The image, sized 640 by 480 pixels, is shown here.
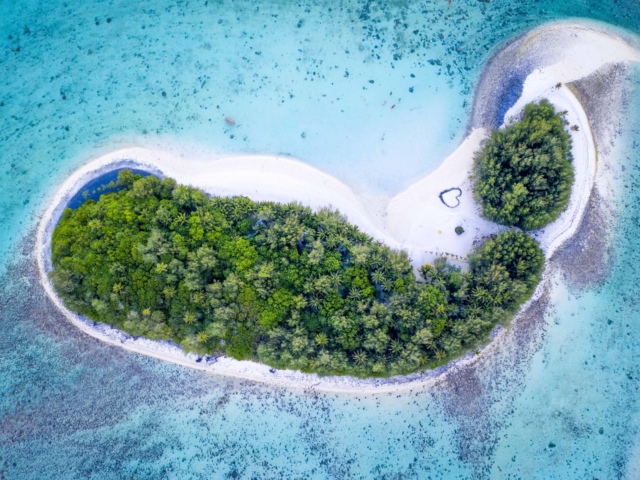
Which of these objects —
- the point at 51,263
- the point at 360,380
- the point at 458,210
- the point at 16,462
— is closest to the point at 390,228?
the point at 458,210

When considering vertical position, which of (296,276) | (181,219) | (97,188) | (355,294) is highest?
(97,188)

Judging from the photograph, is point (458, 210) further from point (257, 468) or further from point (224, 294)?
point (257, 468)

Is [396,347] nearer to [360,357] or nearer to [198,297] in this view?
[360,357]

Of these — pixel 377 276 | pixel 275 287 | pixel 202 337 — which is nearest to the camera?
pixel 202 337

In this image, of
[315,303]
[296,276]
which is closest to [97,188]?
[296,276]

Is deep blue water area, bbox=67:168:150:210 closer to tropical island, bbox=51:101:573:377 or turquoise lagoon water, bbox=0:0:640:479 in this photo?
tropical island, bbox=51:101:573:377

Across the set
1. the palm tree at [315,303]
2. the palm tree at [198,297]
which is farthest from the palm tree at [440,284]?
the palm tree at [198,297]
